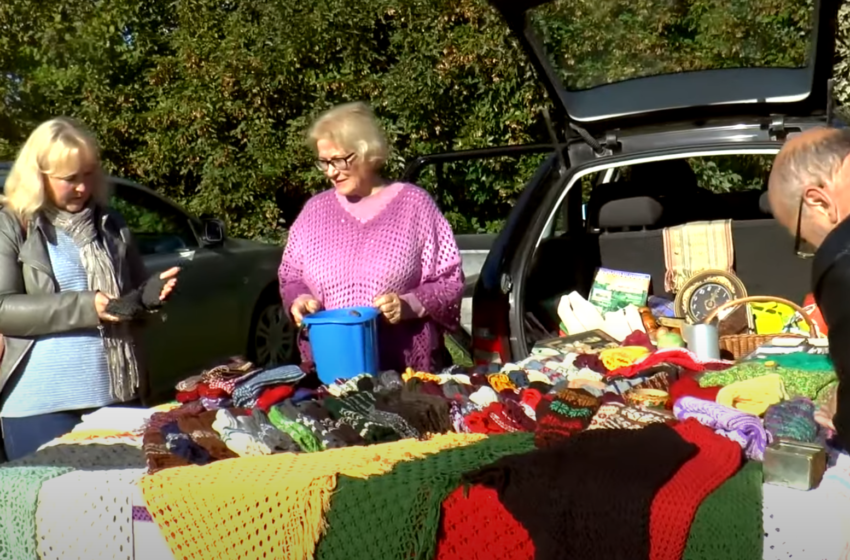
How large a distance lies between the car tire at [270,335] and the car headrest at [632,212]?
116 inches

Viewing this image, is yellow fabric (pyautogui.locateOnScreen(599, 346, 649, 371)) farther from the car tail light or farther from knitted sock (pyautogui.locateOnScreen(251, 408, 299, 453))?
knitted sock (pyautogui.locateOnScreen(251, 408, 299, 453))

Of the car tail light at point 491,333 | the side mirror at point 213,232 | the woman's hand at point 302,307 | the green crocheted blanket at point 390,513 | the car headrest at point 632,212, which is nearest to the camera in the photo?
the green crocheted blanket at point 390,513

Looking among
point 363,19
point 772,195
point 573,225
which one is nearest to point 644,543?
point 772,195

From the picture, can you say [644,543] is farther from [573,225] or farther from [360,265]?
[573,225]

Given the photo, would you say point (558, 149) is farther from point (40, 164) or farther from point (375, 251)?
point (40, 164)

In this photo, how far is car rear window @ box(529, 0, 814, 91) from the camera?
3723 mm

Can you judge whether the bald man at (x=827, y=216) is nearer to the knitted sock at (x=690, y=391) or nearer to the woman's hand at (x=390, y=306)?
the knitted sock at (x=690, y=391)

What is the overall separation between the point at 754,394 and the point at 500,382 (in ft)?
2.21

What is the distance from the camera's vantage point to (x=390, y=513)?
2035 mm

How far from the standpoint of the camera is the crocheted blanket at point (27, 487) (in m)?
2.27

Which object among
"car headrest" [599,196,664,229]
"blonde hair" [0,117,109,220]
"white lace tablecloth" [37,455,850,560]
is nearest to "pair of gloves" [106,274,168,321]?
"blonde hair" [0,117,109,220]

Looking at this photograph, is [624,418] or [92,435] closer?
[624,418]

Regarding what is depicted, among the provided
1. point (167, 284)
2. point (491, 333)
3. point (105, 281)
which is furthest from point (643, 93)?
point (105, 281)

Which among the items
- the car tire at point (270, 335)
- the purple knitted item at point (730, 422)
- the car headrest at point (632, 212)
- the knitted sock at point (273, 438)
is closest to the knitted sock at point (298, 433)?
the knitted sock at point (273, 438)
